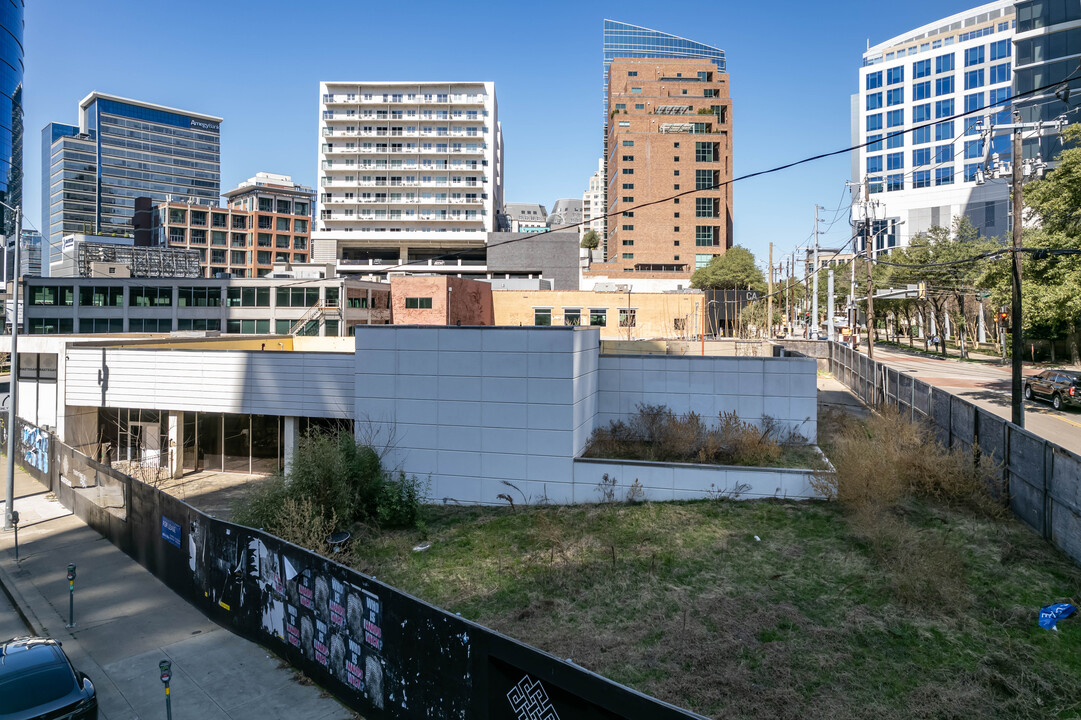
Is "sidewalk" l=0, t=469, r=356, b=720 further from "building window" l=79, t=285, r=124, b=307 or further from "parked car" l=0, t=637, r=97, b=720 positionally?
"building window" l=79, t=285, r=124, b=307

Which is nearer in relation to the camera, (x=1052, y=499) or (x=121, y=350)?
(x=1052, y=499)

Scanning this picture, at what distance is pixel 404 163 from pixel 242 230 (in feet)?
120

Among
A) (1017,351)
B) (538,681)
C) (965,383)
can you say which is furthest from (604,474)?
(965,383)

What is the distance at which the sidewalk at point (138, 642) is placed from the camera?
30.7 feet

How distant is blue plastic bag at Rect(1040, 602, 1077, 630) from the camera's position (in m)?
9.29

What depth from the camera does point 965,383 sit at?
37.4 metres

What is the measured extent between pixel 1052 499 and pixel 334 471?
15574 mm

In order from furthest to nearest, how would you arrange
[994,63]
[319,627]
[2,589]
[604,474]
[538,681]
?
1. [994,63]
2. [604,474]
3. [2,589]
4. [319,627]
5. [538,681]

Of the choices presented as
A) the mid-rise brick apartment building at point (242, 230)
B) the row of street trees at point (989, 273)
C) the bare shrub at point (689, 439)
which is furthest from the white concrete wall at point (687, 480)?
the mid-rise brick apartment building at point (242, 230)

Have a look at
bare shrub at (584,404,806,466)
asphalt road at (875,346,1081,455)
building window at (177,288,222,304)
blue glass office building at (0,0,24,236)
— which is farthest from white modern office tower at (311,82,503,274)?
bare shrub at (584,404,806,466)

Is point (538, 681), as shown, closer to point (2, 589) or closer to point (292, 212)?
point (2, 589)

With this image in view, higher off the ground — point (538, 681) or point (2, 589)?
point (538, 681)

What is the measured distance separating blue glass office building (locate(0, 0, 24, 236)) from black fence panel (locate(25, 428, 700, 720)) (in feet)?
417

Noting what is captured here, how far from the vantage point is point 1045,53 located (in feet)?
213
